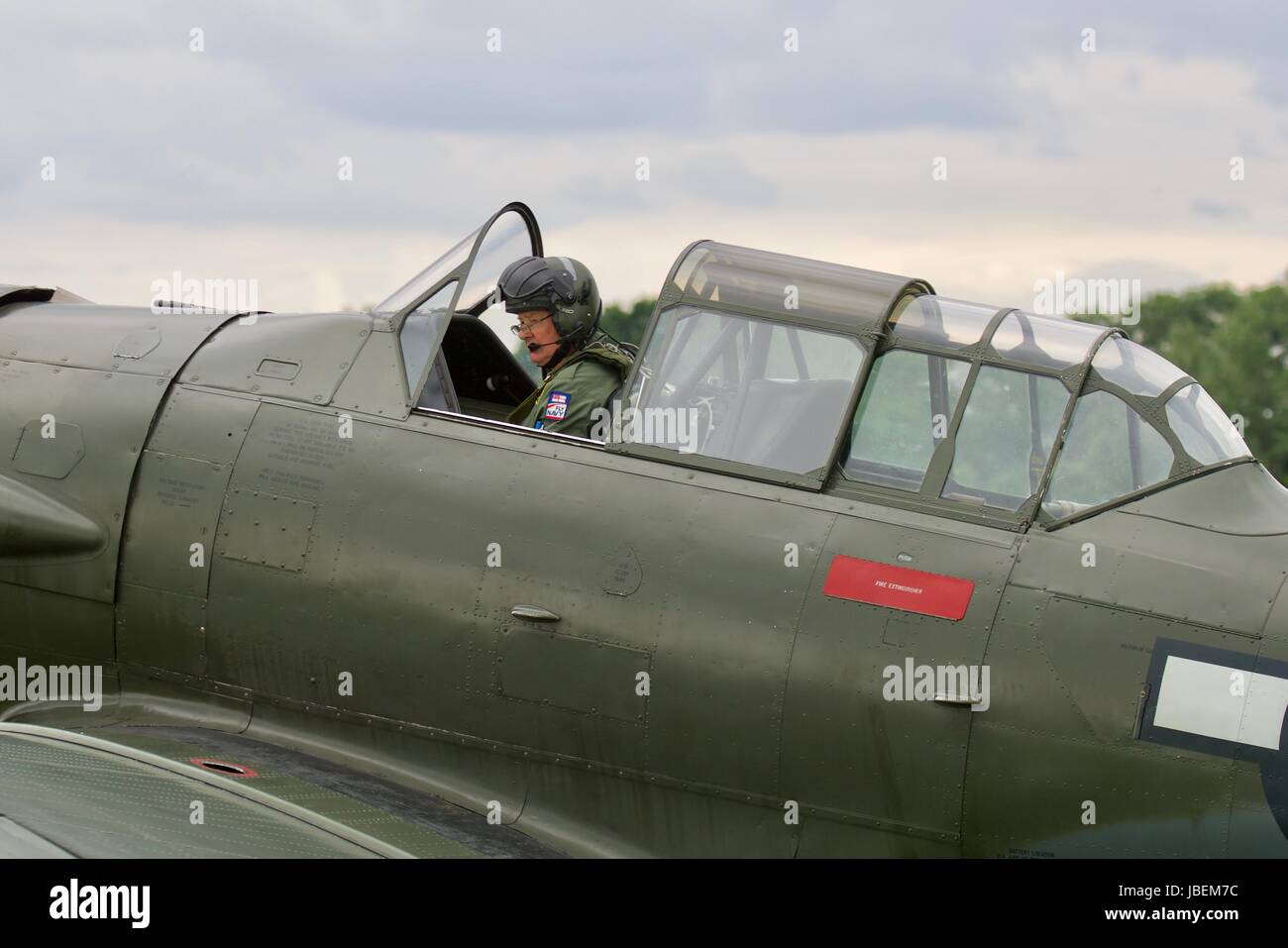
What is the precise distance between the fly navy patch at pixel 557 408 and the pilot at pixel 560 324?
14 centimetres

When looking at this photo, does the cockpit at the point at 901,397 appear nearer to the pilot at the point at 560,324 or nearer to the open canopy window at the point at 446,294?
the open canopy window at the point at 446,294

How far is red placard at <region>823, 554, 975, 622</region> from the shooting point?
5965mm

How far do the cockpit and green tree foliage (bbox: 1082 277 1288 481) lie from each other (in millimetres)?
66480

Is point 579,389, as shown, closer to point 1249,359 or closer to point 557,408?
point 557,408

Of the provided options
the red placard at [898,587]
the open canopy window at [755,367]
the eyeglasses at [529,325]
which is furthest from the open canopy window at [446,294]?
the red placard at [898,587]

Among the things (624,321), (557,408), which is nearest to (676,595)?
(557,408)

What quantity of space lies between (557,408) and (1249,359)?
251 feet

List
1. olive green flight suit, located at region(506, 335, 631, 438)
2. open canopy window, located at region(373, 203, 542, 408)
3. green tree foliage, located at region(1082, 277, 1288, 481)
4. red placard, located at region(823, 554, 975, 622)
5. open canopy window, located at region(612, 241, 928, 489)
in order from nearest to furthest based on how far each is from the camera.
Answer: red placard, located at region(823, 554, 975, 622), open canopy window, located at region(612, 241, 928, 489), olive green flight suit, located at region(506, 335, 631, 438), open canopy window, located at region(373, 203, 542, 408), green tree foliage, located at region(1082, 277, 1288, 481)

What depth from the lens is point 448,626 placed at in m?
6.54

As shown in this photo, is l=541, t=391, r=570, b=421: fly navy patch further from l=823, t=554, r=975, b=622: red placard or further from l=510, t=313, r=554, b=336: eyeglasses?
l=823, t=554, r=975, b=622: red placard

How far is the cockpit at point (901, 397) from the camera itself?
20.2 feet

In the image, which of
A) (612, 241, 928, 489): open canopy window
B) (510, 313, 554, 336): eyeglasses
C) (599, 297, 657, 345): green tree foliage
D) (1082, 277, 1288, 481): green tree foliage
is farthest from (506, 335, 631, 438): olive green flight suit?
A: (1082, 277, 1288, 481): green tree foliage

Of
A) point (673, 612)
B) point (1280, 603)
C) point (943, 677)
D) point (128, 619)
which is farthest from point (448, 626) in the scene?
point (1280, 603)

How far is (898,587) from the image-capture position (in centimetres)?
604
